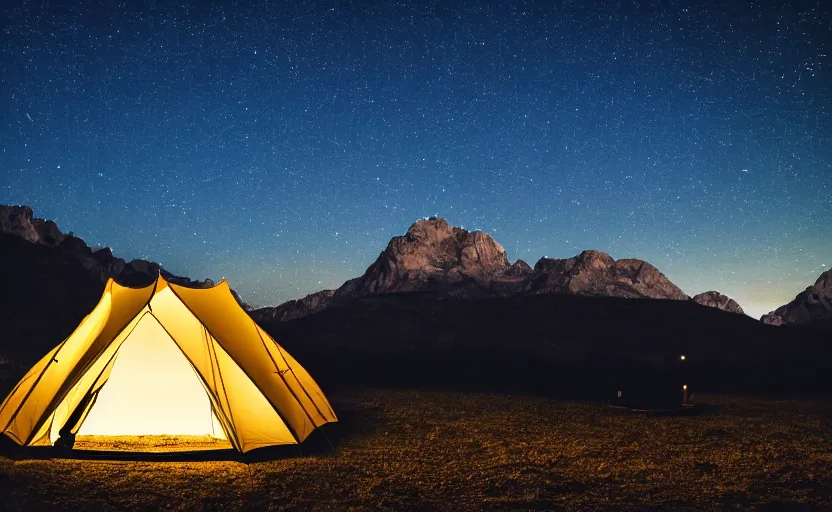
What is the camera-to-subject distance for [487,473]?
33.1 ft

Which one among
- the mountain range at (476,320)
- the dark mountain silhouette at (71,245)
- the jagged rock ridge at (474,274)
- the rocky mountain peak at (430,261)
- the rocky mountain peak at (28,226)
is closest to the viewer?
the mountain range at (476,320)

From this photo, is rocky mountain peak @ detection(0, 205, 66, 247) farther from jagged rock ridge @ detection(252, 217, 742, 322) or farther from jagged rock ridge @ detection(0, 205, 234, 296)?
jagged rock ridge @ detection(252, 217, 742, 322)

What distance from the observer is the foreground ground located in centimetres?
840

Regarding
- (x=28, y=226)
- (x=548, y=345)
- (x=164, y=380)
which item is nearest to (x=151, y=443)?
(x=164, y=380)

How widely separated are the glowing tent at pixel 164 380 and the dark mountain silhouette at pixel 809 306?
352 feet

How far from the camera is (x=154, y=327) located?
12109 mm

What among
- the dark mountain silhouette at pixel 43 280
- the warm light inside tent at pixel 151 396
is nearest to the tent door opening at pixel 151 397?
the warm light inside tent at pixel 151 396

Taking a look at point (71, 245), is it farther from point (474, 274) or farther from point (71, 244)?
point (474, 274)

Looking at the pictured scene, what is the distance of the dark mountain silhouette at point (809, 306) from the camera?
9656cm

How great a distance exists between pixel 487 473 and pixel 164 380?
24.2 ft

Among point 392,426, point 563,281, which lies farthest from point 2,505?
point 563,281

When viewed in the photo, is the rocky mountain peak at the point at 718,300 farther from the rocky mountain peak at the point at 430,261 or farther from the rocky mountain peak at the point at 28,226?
the rocky mountain peak at the point at 28,226

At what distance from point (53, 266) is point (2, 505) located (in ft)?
Answer: 257

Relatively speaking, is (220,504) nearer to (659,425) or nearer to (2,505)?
(2,505)
